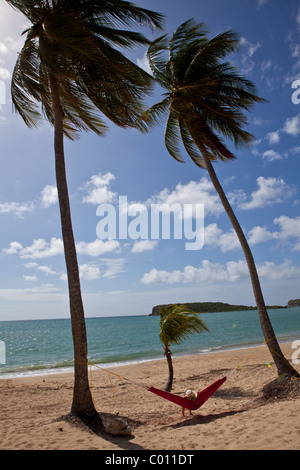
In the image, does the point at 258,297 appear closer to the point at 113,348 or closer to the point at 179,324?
the point at 179,324

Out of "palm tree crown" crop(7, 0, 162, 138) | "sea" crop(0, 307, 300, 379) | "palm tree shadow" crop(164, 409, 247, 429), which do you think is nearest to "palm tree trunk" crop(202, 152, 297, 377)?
"palm tree shadow" crop(164, 409, 247, 429)

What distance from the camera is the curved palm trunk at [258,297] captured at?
5.82m

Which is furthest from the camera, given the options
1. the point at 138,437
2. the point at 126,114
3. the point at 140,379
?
the point at 140,379

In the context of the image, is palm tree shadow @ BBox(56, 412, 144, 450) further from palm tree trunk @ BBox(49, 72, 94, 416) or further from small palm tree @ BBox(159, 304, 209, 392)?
small palm tree @ BBox(159, 304, 209, 392)

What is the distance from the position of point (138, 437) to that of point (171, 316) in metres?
3.35

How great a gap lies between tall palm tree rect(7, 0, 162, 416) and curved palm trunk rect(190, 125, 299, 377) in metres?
2.76

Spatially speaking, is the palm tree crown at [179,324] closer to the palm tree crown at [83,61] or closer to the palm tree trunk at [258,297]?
the palm tree trunk at [258,297]

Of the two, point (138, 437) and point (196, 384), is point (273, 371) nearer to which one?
point (196, 384)

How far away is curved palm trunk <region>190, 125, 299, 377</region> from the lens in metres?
5.82

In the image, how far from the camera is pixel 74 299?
5027 mm

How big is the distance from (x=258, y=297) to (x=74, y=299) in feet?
12.7

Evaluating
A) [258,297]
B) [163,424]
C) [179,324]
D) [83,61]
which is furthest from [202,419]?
[83,61]
